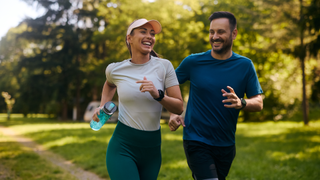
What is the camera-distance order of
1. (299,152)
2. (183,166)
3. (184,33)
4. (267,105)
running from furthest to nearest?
(267,105) < (184,33) < (299,152) < (183,166)

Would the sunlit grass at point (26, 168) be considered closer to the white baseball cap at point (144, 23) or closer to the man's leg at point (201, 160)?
the man's leg at point (201, 160)

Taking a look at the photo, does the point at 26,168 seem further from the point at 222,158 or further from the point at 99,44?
the point at 99,44

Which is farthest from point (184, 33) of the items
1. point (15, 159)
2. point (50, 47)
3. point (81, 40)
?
point (15, 159)

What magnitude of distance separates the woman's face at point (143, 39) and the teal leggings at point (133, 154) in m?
0.79

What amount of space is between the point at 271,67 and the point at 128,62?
26564 millimetres

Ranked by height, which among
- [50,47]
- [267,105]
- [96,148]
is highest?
[50,47]

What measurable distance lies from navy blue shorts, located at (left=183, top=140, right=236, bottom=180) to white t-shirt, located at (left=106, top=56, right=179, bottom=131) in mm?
506

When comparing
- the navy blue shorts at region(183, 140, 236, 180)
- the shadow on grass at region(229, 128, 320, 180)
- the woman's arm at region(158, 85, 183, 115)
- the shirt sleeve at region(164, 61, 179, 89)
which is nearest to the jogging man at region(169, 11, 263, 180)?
the navy blue shorts at region(183, 140, 236, 180)

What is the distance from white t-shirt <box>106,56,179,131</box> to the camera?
297 centimetres

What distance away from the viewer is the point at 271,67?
90.2 feet

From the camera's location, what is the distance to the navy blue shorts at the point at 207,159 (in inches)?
121

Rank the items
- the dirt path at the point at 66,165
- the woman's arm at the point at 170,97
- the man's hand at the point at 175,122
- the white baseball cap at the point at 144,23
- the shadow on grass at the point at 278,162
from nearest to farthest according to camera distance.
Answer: the woman's arm at the point at 170,97
the white baseball cap at the point at 144,23
the man's hand at the point at 175,122
the shadow on grass at the point at 278,162
the dirt path at the point at 66,165

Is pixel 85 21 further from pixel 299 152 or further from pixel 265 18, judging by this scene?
pixel 299 152

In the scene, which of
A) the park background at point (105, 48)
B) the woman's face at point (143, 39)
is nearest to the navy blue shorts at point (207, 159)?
the woman's face at point (143, 39)
